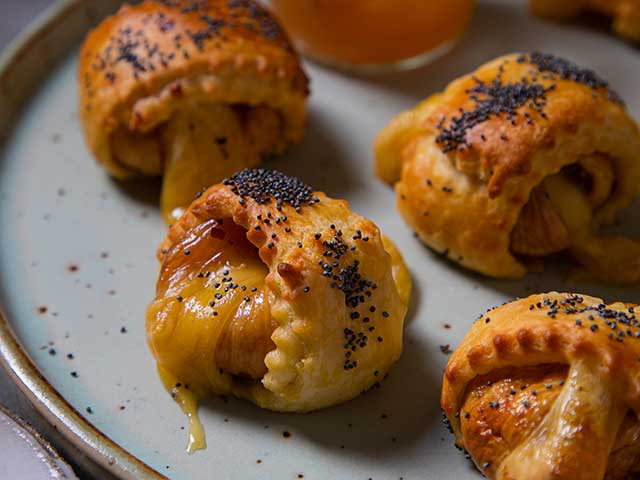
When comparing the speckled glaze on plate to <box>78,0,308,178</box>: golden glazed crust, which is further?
<box>78,0,308,178</box>: golden glazed crust

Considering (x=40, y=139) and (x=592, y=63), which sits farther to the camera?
(x=592, y=63)

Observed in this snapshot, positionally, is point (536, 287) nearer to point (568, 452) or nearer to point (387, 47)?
point (568, 452)

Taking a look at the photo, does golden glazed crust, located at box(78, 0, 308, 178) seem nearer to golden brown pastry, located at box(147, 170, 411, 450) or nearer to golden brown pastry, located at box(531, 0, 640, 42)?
golden brown pastry, located at box(147, 170, 411, 450)

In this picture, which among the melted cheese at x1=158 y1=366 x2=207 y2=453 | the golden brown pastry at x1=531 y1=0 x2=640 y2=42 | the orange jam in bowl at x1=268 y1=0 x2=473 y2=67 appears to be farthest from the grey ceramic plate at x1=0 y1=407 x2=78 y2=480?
the golden brown pastry at x1=531 y1=0 x2=640 y2=42

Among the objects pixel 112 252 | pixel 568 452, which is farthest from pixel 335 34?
pixel 568 452

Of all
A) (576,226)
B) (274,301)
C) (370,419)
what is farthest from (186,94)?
(576,226)

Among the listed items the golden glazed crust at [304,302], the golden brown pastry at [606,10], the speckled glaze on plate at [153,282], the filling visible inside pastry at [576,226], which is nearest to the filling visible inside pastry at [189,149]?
the speckled glaze on plate at [153,282]

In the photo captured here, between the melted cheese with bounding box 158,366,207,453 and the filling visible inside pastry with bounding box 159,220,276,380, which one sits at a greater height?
the filling visible inside pastry with bounding box 159,220,276,380
